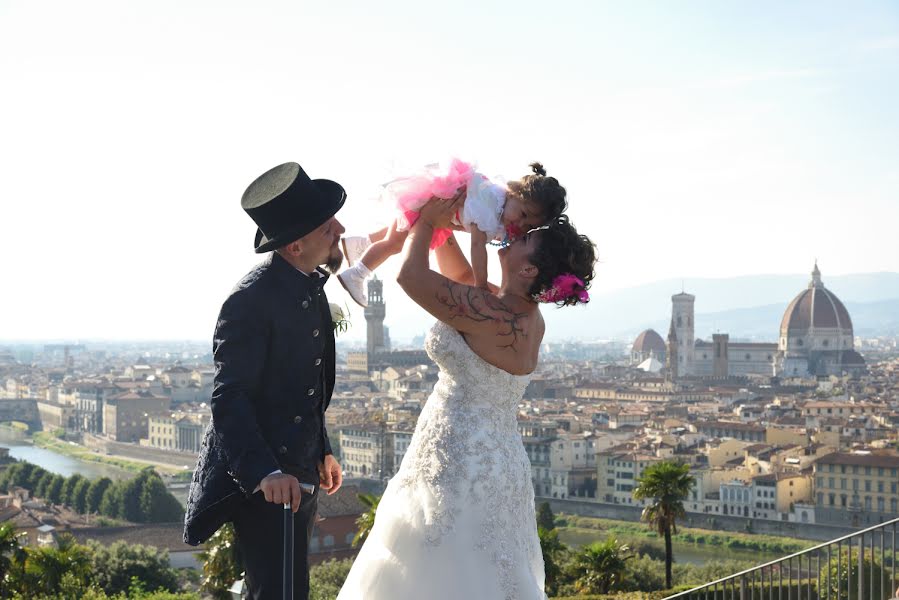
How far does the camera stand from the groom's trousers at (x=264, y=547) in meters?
→ 1.89

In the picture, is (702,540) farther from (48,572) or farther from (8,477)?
(48,572)

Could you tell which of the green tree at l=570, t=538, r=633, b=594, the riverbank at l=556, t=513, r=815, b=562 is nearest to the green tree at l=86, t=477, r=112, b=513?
the riverbank at l=556, t=513, r=815, b=562

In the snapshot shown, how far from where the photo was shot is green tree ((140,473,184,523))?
27.1 m

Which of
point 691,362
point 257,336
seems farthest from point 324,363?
point 691,362

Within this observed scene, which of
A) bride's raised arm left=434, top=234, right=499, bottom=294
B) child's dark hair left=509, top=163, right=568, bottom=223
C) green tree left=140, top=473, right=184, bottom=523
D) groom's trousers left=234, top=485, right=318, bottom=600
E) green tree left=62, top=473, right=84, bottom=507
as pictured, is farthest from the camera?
green tree left=62, top=473, right=84, bottom=507

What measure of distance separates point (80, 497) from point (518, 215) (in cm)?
2838

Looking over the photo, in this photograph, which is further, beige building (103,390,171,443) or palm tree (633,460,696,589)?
beige building (103,390,171,443)

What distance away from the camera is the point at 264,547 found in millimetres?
1896

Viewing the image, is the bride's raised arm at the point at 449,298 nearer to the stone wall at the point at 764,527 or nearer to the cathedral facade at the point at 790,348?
the stone wall at the point at 764,527

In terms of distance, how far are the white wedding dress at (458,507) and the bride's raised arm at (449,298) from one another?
1.7 inches

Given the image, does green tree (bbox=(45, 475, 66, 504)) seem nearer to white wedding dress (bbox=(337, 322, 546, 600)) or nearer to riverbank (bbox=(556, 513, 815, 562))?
riverbank (bbox=(556, 513, 815, 562))

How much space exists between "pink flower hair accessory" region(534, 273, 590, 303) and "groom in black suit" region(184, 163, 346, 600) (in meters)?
0.34

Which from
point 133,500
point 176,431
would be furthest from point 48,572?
point 176,431


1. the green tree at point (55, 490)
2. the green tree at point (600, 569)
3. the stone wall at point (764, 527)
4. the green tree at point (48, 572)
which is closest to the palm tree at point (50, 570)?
the green tree at point (48, 572)
